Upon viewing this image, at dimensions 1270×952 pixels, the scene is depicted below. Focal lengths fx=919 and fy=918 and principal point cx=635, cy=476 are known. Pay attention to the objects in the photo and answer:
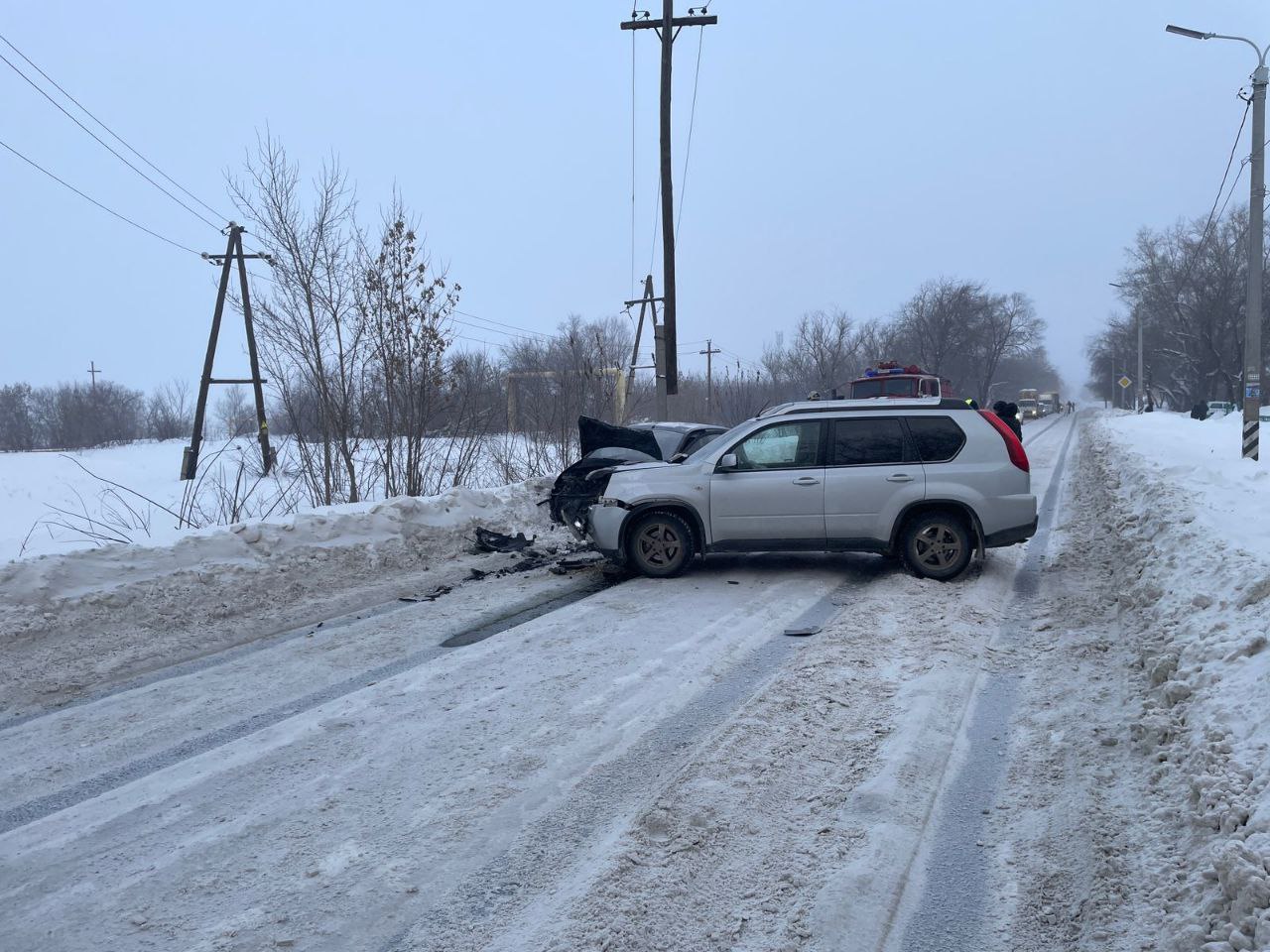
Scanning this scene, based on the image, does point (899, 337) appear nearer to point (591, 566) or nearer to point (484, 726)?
point (591, 566)

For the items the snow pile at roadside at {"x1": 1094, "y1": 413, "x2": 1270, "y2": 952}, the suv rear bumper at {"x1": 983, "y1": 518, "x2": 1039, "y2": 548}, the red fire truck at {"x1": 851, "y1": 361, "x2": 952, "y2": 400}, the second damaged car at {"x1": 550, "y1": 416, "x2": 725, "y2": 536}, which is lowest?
the snow pile at roadside at {"x1": 1094, "y1": 413, "x2": 1270, "y2": 952}

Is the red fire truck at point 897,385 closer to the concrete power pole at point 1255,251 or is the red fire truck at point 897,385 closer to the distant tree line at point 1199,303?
the concrete power pole at point 1255,251

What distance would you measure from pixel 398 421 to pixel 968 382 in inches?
3247

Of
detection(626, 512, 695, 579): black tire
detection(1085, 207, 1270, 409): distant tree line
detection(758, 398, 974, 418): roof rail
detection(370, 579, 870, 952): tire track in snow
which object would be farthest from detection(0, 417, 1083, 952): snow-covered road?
detection(1085, 207, 1270, 409): distant tree line

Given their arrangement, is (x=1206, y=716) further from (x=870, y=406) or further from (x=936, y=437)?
(x=870, y=406)

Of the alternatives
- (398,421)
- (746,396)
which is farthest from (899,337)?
(398,421)

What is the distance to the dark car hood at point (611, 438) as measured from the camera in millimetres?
12781

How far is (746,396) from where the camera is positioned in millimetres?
42031

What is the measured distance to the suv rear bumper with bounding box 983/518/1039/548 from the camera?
9195 mm

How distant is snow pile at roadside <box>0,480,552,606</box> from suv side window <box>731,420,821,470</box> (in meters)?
4.12

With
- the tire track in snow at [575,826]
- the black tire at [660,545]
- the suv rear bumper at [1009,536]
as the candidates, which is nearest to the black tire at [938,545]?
the suv rear bumper at [1009,536]

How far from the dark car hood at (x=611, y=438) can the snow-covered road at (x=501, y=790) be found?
18.2ft

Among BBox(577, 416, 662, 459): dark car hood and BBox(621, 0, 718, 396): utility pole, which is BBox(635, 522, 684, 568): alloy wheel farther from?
BBox(621, 0, 718, 396): utility pole

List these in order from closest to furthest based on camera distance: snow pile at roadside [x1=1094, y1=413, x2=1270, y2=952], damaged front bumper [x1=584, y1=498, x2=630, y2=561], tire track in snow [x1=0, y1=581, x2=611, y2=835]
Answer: snow pile at roadside [x1=1094, y1=413, x2=1270, y2=952]
tire track in snow [x1=0, y1=581, x2=611, y2=835]
damaged front bumper [x1=584, y1=498, x2=630, y2=561]
